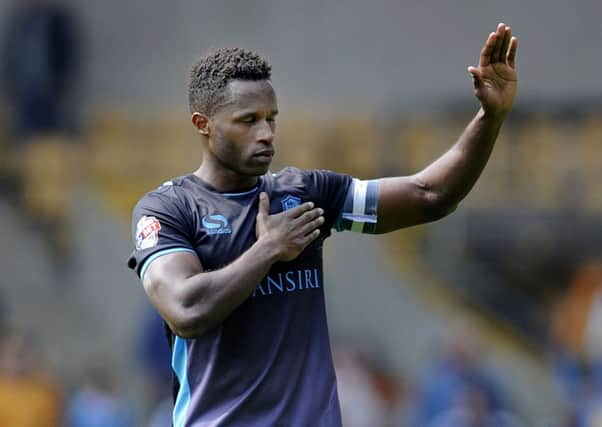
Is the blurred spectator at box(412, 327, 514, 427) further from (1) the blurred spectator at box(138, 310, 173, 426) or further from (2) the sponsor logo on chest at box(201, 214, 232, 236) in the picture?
(2) the sponsor logo on chest at box(201, 214, 232, 236)

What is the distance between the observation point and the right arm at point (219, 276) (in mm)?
4113

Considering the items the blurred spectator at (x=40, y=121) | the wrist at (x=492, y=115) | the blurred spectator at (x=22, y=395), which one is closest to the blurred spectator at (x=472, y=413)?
the blurred spectator at (x=22, y=395)

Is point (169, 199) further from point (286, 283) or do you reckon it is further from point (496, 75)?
point (496, 75)

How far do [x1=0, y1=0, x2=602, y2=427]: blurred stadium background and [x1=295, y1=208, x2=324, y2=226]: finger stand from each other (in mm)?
7476

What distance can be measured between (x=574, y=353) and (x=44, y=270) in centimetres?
558

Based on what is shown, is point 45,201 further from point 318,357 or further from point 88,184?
point 318,357

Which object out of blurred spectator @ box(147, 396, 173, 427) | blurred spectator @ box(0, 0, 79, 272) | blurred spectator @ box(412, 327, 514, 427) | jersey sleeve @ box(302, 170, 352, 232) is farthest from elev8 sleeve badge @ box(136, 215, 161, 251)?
blurred spectator @ box(0, 0, 79, 272)

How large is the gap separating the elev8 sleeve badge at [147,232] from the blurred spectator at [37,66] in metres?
9.79

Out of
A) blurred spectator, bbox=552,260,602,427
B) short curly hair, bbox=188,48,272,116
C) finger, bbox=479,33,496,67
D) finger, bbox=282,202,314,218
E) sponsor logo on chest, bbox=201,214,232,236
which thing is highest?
finger, bbox=479,33,496,67

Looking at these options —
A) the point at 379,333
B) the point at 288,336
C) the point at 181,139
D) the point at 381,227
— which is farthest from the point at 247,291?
the point at 181,139

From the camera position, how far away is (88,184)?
1371 cm

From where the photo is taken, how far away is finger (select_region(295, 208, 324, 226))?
4.28m

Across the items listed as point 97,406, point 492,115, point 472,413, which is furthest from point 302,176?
point 97,406

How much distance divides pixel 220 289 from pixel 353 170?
9.09 metres
